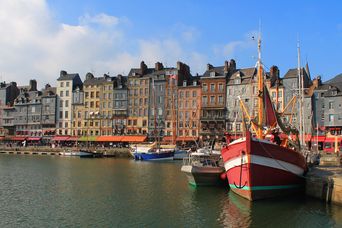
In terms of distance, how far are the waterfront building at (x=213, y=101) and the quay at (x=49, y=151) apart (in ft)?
60.9

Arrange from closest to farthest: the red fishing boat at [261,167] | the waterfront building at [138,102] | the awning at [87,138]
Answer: the red fishing boat at [261,167] < the waterfront building at [138,102] < the awning at [87,138]

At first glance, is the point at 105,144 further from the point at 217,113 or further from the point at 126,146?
the point at 217,113

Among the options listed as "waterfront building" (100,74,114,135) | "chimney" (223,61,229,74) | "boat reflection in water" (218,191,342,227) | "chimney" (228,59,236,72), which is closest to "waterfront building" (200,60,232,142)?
"chimney" (223,61,229,74)

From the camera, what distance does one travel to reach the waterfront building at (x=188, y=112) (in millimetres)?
95375

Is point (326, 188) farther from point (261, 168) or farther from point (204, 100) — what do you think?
point (204, 100)

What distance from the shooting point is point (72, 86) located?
113750mm

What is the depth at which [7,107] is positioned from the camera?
124 m

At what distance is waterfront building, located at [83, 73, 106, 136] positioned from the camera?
107812 mm

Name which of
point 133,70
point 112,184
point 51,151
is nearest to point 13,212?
point 112,184

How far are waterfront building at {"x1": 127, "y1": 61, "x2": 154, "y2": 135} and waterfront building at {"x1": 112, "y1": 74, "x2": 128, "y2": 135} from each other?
114 cm

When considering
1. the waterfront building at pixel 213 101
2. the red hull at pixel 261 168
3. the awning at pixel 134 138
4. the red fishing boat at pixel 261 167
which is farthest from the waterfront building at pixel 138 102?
the red hull at pixel 261 168

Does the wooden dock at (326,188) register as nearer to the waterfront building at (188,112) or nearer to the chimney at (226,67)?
the waterfront building at (188,112)

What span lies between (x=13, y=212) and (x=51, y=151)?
249ft

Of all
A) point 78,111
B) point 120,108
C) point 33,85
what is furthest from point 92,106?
point 33,85
